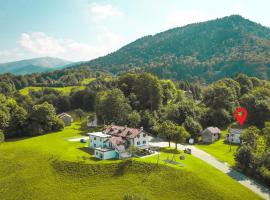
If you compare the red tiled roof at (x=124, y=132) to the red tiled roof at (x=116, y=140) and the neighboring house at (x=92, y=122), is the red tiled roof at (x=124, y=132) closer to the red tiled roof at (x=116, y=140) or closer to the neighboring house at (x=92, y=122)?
the red tiled roof at (x=116, y=140)

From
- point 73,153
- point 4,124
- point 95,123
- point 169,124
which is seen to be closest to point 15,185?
point 73,153

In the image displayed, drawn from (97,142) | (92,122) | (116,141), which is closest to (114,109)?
(92,122)

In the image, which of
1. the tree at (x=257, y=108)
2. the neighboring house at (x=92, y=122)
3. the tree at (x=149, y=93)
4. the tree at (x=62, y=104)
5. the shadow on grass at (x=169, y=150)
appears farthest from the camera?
the tree at (x=62, y=104)

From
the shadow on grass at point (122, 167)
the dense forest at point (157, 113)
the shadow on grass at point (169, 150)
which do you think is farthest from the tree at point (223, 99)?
the shadow on grass at point (122, 167)

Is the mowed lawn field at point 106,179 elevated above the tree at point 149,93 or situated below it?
below

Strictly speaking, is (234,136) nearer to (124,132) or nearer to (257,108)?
(257,108)
